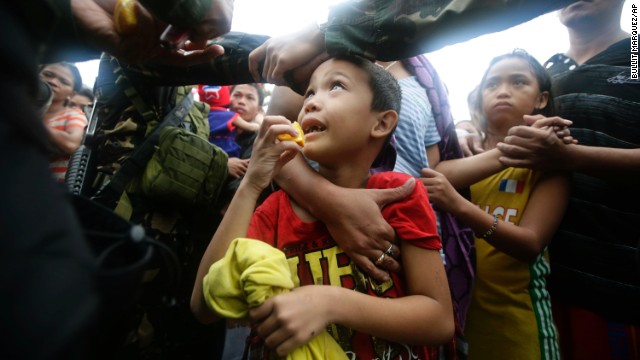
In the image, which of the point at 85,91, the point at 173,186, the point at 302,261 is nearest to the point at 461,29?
the point at 302,261

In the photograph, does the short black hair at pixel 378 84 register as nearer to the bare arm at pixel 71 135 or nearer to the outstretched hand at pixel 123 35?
the outstretched hand at pixel 123 35

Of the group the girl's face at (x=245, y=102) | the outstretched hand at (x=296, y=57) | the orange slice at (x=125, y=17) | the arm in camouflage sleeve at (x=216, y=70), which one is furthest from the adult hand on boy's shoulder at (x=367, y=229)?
the girl's face at (x=245, y=102)

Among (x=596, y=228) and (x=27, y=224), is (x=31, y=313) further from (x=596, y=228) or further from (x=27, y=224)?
(x=596, y=228)

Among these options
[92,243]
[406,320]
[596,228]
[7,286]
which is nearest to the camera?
[7,286]

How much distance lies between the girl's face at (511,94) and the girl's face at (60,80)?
438 cm

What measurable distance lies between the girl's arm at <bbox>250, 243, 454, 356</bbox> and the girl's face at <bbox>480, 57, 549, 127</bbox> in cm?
141

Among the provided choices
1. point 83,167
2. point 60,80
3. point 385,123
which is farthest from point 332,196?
point 60,80

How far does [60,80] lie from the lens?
429 cm

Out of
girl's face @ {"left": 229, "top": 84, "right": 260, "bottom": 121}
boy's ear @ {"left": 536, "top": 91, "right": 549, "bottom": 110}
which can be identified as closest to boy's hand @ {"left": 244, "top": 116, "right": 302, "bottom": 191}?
boy's ear @ {"left": 536, "top": 91, "right": 549, "bottom": 110}

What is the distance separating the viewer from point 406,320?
108 cm

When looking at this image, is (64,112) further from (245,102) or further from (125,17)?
(125,17)

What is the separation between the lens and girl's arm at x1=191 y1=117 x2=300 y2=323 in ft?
3.87

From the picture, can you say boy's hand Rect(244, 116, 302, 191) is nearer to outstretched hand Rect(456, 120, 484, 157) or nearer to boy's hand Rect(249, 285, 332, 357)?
boy's hand Rect(249, 285, 332, 357)

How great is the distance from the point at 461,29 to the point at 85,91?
524 centimetres
